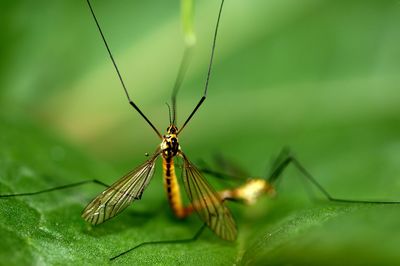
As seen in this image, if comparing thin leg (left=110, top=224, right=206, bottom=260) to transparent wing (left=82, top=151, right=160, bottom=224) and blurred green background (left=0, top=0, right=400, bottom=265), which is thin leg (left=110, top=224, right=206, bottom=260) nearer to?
blurred green background (left=0, top=0, right=400, bottom=265)

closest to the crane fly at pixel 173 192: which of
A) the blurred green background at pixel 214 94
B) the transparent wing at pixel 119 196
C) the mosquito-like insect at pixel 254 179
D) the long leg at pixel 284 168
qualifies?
the transparent wing at pixel 119 196

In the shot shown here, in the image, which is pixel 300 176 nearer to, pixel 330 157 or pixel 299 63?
pixel 330 157

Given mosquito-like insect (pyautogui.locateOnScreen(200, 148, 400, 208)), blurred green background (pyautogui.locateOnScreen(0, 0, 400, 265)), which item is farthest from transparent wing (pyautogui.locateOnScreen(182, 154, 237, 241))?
mosquito-like insect (pyautogui.locateOnScreen(200, 148, 400, 208))

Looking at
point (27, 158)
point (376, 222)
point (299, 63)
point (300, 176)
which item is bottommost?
point (376, 222)

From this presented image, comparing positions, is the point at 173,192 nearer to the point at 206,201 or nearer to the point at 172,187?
the point at 172,187

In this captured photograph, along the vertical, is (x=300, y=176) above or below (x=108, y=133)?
below

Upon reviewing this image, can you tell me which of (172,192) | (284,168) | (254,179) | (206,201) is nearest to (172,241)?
(206,201)

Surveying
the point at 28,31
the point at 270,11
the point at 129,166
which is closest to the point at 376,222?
the point at 129,166
